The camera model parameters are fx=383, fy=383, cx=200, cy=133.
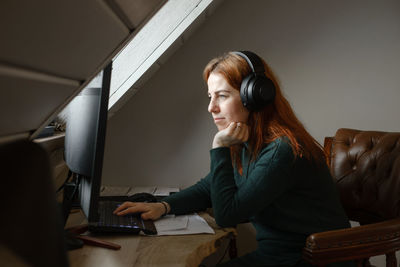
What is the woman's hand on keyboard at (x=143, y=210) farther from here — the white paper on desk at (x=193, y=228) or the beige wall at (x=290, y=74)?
the beige wall at (x=290, y=74)

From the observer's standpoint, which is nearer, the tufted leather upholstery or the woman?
the woman

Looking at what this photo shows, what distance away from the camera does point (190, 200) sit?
1433 mm

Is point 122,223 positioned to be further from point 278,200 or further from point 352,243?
point 352,243

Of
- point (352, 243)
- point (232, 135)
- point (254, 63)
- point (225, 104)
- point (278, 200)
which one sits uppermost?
point (254, 63)

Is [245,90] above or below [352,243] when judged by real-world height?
above

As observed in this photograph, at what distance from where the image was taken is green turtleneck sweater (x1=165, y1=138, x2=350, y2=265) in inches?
47.0

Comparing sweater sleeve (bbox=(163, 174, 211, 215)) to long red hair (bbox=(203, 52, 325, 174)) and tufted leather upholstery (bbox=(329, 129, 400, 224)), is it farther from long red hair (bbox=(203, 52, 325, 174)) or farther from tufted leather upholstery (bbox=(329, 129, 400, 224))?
tufted leather upholstery (bbox=(329, 129, 400, 224))

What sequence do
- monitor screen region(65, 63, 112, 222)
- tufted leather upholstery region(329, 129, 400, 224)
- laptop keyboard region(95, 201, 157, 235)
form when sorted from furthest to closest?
tufted leather upholstery region(329, 129, 400, 224), laptop keyboard region(95, 201, 157, 235), monitor screen region(65, 63, 112, 222)

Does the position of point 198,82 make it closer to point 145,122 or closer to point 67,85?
point 145,122

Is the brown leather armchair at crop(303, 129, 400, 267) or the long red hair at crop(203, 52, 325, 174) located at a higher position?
the long red hair at crop(203, 52, 325, 174)

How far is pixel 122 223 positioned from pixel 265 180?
0.45m

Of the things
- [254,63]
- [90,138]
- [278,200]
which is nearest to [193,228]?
[278,200]

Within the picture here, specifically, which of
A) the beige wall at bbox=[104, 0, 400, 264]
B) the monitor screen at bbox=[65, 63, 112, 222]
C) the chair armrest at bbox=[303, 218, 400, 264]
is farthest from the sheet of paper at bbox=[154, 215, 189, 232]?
the beige wall at bbox=[104, 0, 400, 264]

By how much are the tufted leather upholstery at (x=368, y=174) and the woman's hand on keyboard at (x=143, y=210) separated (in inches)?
30.5
